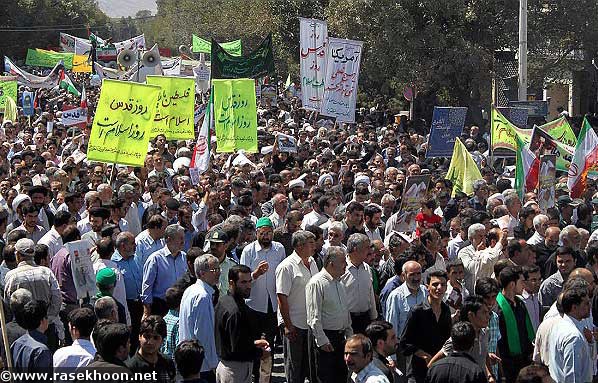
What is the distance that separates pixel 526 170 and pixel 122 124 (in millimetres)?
5291

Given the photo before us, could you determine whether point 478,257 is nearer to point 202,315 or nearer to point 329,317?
point 329,317

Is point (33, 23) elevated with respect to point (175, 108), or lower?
lower

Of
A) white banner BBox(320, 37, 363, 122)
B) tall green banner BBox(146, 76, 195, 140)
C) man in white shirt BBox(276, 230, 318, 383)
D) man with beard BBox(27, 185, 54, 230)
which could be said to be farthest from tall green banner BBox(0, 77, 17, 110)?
man in white shirt BBox(276, 230, 318, 383)

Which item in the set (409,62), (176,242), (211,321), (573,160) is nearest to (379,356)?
(211,321)

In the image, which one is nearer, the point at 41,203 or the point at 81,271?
the point at 81,271

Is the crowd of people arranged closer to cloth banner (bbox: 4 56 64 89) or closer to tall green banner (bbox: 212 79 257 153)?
tall green banner (bbox: 212 79 257 153)

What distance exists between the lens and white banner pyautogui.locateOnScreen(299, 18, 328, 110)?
70.2 feet

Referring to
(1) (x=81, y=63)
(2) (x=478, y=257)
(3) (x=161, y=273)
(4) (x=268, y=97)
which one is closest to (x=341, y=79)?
(2) (x=478, y=257)

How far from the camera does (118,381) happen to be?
604 cm

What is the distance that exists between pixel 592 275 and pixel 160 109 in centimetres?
1028

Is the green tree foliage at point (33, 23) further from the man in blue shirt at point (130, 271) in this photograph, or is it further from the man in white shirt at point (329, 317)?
the man in white shirt at point (329, 317)

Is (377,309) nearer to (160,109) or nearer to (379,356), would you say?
(379,356)

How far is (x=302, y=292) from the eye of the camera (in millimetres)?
8883

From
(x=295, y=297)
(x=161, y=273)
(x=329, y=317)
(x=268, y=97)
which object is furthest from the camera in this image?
(x=268, y=97)
